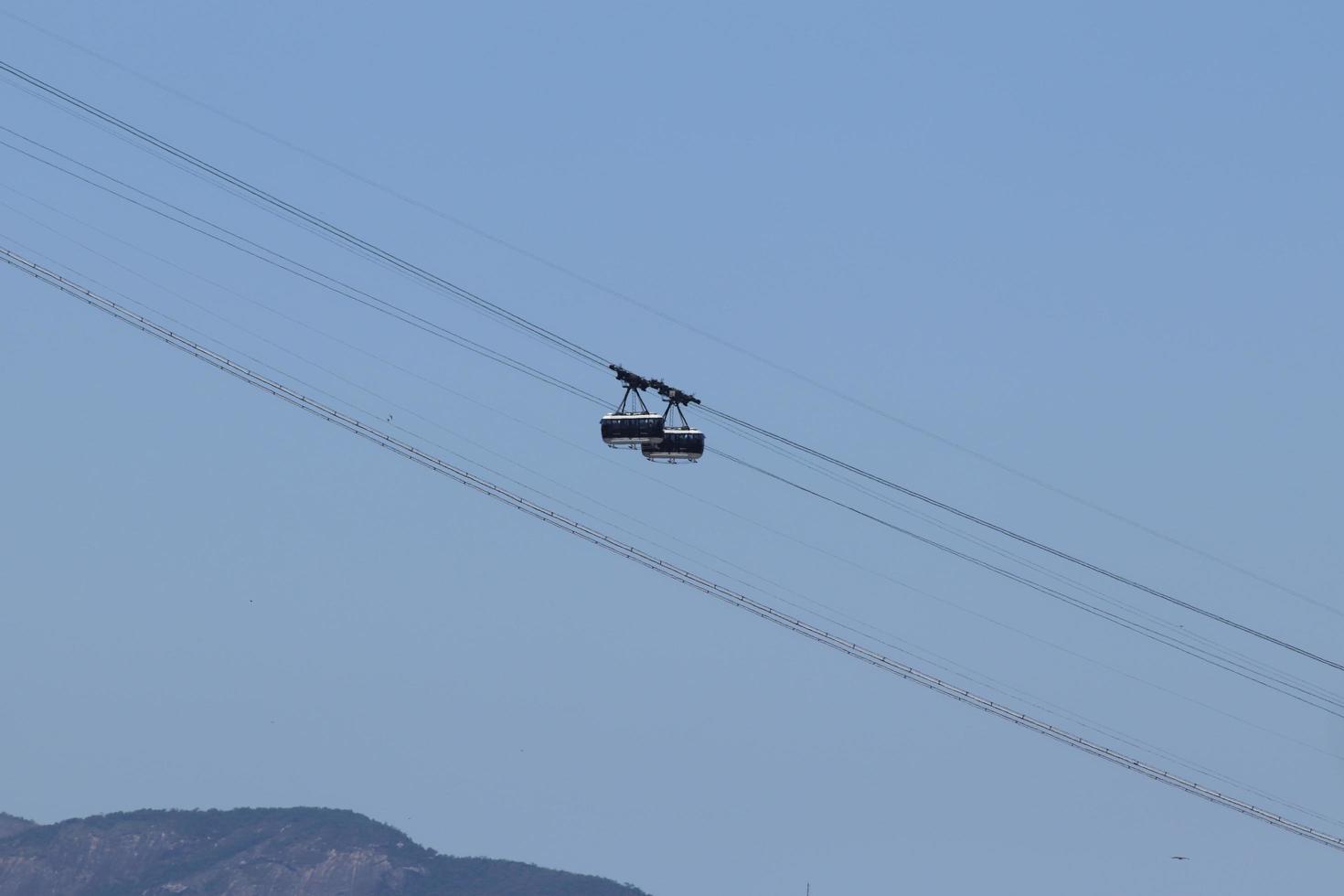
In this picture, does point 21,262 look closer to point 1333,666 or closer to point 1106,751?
point 1106,751

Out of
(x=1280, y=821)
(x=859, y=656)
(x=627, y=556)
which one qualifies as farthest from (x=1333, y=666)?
(x=627, y=556)

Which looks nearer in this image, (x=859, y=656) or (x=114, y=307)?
(x=114, y=307)

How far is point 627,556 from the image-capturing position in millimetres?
107312

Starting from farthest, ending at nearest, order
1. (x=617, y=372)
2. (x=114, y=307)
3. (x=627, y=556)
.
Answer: (x=617, y=372), (x=627, y=556), (x=114, y=307)

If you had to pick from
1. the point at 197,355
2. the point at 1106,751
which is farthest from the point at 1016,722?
the point at 197,355

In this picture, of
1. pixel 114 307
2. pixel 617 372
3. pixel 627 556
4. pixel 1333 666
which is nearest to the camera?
pixel 114 307

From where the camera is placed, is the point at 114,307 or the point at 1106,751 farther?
the point at 1106,751

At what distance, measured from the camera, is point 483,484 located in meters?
104

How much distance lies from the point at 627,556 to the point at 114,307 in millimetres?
26175

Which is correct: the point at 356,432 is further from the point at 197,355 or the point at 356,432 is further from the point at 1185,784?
the point at 1185,784

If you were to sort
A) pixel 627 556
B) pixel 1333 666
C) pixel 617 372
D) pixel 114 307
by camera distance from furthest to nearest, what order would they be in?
pixel 1333 666
pixel 617 372
pixel 627 556
pixel 114 307

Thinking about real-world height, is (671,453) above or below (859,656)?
above

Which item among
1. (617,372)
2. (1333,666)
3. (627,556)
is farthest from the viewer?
(1333,666)

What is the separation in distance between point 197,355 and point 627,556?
22.0m
